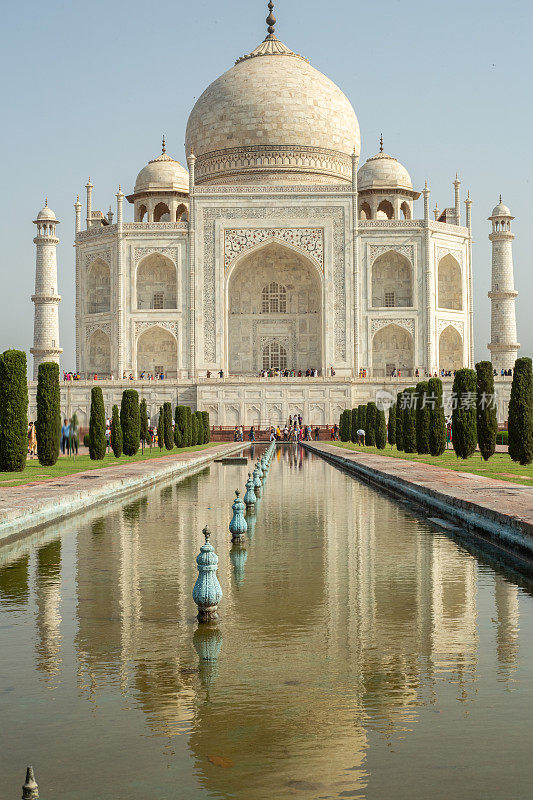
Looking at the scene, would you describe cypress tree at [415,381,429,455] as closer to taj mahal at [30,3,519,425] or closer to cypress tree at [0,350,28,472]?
cypress tree at [0,350,28,472]

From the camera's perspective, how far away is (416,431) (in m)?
17.8

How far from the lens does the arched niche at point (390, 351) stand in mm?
34438

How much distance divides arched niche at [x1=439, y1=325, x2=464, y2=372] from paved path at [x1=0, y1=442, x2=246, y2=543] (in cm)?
2436

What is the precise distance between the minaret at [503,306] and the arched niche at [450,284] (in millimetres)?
1302

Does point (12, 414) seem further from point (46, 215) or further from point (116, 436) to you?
point (46, 215)

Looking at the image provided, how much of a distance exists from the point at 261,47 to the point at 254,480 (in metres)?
34.5

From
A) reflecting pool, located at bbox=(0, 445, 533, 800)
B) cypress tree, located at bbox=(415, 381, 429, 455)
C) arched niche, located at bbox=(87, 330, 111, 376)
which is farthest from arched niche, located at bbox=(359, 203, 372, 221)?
reflecting pool, located at bbox=(0, 445, 533, 800)

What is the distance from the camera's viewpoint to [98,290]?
35500 millimetres

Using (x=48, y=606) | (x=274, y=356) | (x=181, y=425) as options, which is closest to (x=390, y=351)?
(x=274, y=356)

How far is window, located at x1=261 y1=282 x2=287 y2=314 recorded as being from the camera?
36.2 meters

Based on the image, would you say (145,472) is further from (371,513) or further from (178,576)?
(178,576)

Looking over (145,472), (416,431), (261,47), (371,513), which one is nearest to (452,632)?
(371,513)

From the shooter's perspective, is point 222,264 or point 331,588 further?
point 222,264

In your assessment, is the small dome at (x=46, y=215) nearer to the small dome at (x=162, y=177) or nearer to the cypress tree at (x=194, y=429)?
the small dome at (x=162, y=177)
